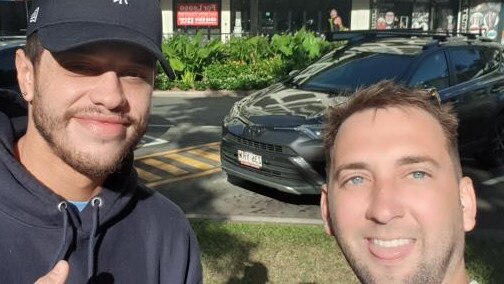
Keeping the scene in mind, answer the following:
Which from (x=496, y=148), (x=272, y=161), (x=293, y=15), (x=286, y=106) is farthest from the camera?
(x=293, y=15)

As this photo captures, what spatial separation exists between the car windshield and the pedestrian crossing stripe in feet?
5.42

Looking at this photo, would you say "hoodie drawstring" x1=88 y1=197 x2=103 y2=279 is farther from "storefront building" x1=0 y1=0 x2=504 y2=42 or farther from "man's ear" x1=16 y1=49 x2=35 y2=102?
"storefront building" x1=0 y1=0 x2=504 y2=42

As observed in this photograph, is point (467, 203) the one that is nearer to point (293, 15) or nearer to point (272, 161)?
point (272, 161)

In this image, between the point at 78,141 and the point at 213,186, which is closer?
the point at 78,141

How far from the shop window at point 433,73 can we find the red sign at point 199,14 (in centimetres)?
2042

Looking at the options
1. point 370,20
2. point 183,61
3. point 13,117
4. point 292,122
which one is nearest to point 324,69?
point 292,122

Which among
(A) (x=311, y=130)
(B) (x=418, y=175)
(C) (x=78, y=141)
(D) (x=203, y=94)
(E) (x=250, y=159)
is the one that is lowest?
(D) (x=203, y=94)

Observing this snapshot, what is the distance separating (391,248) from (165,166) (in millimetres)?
6207

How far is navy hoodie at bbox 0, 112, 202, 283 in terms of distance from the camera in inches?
61.2

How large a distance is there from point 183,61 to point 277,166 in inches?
415

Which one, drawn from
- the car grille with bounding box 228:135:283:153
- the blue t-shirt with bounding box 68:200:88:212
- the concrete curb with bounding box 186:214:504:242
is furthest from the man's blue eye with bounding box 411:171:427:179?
the car grille with bounding box 228:135:283:153

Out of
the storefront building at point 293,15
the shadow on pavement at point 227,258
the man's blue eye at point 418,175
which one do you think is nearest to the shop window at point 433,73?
the shadow on pavement at point 227,258

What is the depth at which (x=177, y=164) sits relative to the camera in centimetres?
773

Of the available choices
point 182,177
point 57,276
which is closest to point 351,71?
point 182,177
